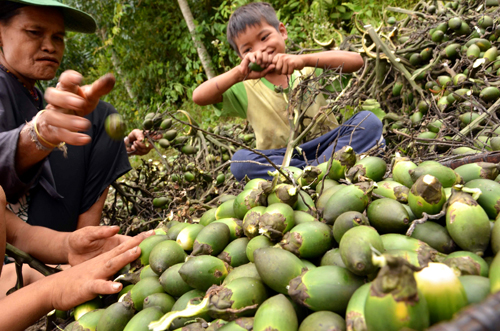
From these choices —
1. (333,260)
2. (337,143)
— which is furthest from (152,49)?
(333,260)

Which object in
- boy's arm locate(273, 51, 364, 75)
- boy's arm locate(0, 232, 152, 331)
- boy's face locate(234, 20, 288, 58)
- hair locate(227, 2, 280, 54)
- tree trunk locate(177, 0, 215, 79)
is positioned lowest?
boy's arm locate(0, 232, 152, 331)

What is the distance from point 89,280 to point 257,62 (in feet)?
5.81

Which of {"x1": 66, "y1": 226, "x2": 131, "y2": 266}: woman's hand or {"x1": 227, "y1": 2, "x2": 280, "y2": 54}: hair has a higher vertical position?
{"x1": 227, "y1": 2, "x2": 280, "y2": 54}: hair

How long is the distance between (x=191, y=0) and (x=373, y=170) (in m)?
7.74

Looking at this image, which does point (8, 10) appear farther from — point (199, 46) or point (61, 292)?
point (199, 46)

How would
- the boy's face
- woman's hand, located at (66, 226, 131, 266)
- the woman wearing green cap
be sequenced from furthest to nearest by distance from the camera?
the boy's face → woman's hand, located at (66, 226, 131, 266) → the woman wearing green cap

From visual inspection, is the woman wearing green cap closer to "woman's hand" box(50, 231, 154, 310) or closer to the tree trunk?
"woman's hand" box(50, 231, 154, 310)

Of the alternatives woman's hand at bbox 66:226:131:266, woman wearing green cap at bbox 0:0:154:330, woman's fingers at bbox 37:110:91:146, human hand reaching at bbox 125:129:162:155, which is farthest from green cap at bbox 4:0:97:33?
woman's hand at bbox 66:226:131:266

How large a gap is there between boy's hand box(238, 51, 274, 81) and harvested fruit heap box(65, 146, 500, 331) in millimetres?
1233

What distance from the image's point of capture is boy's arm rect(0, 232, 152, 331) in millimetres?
1273

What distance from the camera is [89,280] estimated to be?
51.4 inches

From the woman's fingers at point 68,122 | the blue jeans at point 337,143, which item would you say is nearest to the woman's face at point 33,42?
the woman's fingers at point 68,122

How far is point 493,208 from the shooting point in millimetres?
1001

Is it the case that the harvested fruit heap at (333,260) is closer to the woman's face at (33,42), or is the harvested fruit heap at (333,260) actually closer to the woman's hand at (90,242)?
the woman's hand at (90,242)
